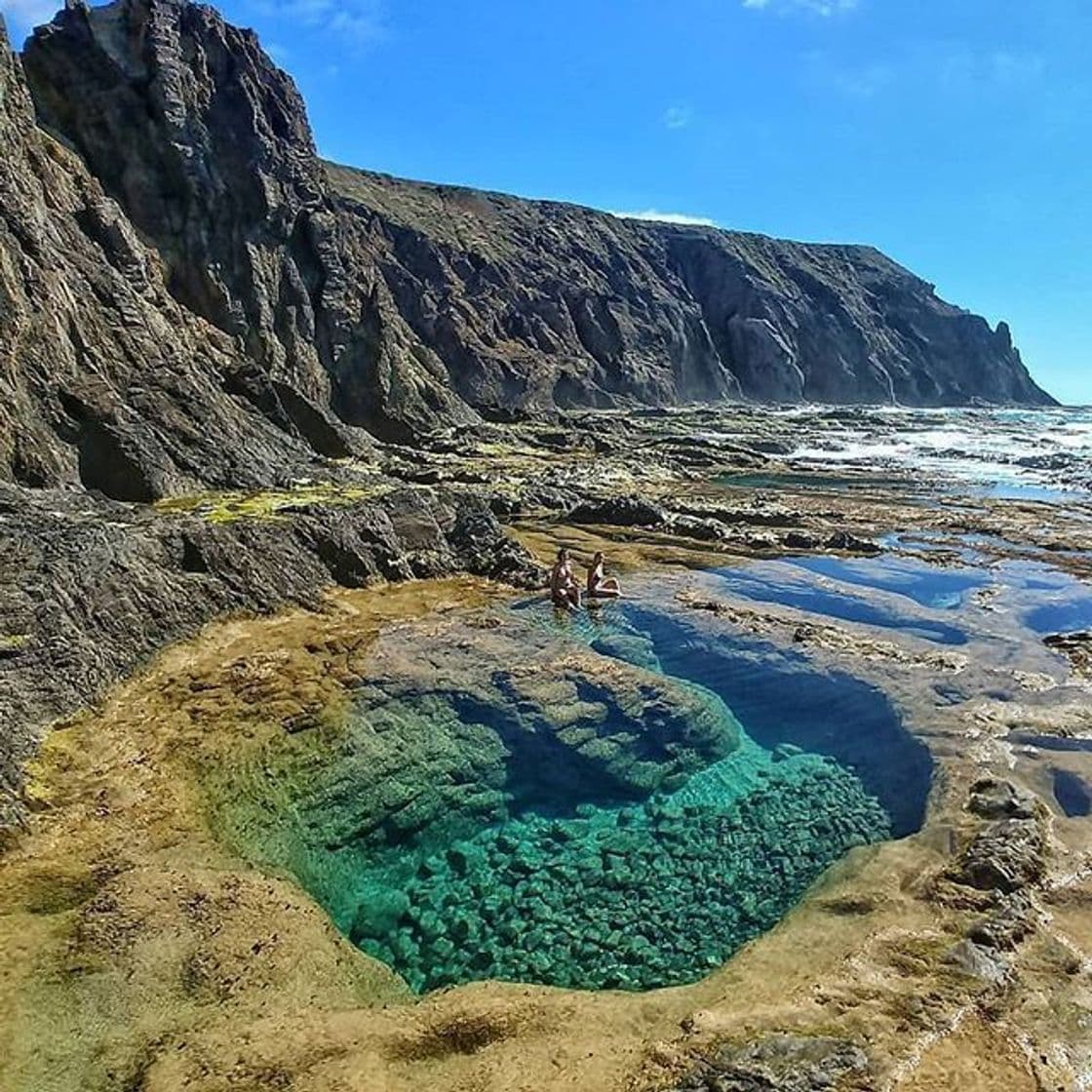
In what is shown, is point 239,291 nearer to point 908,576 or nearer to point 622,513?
point 622,513

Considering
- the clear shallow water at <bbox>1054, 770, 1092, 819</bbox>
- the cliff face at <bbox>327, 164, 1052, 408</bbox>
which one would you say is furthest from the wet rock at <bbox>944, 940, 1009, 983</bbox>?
the cliff face at <bbox>327, 164, 1052, 408</bbox>

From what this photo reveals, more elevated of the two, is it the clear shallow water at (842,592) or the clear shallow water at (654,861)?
the clear shallow water at (842,592)

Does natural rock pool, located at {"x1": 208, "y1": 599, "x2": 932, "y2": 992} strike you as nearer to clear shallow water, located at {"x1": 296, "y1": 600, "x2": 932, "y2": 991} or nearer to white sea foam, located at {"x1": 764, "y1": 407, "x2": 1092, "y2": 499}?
clear shallow water, located at {"x1": 296, "y1": 600, "x2": 932, "y2": 991}

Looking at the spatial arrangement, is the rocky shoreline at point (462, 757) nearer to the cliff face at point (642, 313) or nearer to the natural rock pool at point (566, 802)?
the natural rock pool at point (566, 802)

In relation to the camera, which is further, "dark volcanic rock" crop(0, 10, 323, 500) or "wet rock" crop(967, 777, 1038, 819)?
"dark volcanic rock" crop(0, 10, 323, 500)

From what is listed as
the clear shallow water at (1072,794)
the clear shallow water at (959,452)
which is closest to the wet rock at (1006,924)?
the clear shallow water at (1072,794)
